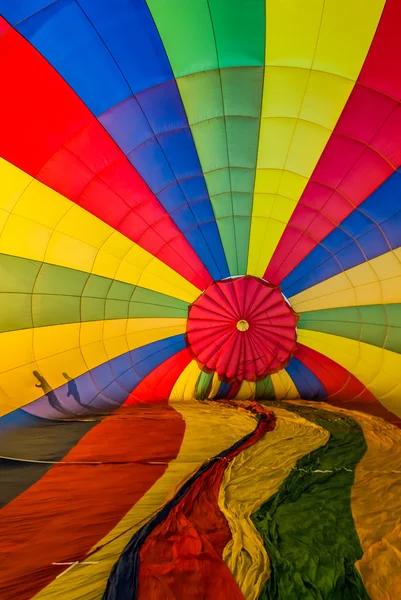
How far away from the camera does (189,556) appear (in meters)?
1.66

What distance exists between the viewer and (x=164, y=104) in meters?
2.98

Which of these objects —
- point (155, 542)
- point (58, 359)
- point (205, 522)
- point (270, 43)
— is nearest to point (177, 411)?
point (58, 359)

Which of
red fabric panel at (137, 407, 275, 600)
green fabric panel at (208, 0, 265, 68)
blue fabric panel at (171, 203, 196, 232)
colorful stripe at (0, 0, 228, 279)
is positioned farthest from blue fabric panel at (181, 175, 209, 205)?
red fabric panel at (137, 407, 275, 600)

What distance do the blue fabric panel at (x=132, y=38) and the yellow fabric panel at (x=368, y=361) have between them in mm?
2768

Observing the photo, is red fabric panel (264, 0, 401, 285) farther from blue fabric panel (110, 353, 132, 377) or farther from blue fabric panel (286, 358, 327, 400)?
blue fabric panel (110, 353, 132, 377)

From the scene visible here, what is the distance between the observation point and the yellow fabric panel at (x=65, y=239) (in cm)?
329

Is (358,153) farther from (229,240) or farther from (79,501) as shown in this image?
(79,501)

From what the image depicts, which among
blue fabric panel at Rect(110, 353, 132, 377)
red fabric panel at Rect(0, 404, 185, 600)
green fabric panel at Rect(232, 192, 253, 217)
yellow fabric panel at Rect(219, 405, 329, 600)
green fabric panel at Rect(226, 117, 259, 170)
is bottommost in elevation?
red fabric panel at Rect(0, 404, 185, 600)

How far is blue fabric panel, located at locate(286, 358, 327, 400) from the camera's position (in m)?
4.52

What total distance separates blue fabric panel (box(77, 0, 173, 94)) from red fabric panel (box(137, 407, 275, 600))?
265 cm

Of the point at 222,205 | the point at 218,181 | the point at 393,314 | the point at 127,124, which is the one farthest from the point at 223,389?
the point at 127,124

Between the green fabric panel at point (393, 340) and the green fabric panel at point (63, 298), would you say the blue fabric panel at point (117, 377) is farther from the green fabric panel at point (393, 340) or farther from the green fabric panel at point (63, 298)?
the green fabric panel at point (393, 340)

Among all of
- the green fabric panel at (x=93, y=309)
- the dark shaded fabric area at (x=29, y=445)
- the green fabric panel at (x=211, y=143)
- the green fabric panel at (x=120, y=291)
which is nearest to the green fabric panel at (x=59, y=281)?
the green fabric panel at (x=93, y=309)

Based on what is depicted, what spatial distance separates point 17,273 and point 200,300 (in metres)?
1.76
